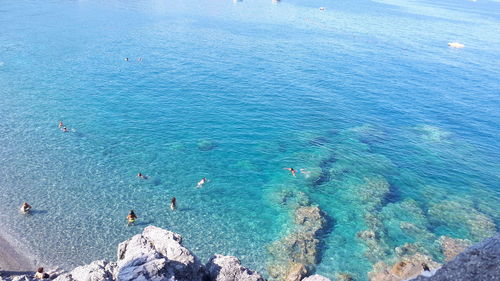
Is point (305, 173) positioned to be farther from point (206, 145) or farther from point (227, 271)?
point (227, 271)

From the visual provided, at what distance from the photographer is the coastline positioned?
25.1m

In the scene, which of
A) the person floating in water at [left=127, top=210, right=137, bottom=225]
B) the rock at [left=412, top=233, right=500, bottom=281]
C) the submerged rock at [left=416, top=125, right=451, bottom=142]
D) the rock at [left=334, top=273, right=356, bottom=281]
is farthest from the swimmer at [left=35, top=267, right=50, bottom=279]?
the submerged rock at [left=416, top=125, right=451, bottom=142]

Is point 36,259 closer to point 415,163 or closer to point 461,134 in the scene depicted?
point 415,163

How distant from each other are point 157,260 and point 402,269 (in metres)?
19.6

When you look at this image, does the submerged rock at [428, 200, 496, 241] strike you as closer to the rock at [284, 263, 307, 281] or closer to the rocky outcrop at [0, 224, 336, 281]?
the rock at [284, 263, 307, 281]

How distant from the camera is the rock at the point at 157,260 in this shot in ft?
57.5

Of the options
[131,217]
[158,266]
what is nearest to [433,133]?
[131,217]

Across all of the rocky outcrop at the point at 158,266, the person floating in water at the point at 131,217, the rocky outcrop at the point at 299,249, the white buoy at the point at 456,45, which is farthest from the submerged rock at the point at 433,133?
the white buoy at the point at 456,45

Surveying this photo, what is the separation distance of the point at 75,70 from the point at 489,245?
67.1 metres

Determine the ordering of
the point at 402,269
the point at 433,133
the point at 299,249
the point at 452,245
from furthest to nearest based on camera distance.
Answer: the point at 433,133 < the point at 452,245 < the point at 299,249 < the point at 402,269

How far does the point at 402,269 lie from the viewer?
26438mm

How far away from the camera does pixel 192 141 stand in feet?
145

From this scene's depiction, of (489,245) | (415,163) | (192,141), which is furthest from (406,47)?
(489,245)

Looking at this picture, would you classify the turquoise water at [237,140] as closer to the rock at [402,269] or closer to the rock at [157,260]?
the rock at [402,269]
